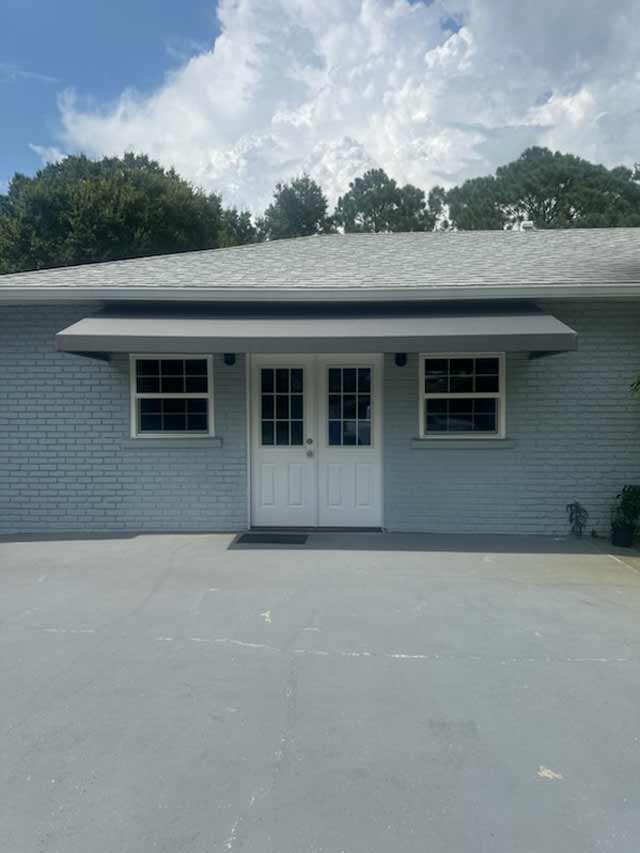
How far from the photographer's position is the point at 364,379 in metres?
8.55

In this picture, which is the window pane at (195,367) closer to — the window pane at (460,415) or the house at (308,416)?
the house at (308,416)

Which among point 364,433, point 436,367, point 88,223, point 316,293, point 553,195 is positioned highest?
point 553,195

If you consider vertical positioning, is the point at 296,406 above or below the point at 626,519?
above

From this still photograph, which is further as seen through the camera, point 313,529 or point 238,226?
point 238,226

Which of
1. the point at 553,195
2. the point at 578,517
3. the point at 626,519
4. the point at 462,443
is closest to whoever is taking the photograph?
the point at 626,519

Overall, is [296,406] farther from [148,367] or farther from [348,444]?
[148,367]

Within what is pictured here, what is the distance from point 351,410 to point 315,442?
2.13ft

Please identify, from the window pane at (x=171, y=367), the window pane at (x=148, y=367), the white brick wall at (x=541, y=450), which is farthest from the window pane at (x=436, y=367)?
the window pane at (x=148, y=367)

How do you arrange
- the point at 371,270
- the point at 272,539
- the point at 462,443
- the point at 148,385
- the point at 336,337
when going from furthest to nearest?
1. the point at 371,270
2. the point at 148,385
3. the point at 462,443
4. the point at 272,539
5. the point at 336,337

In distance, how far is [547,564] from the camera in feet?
23.0

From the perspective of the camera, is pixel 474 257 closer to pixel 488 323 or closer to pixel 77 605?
pixel 488 323

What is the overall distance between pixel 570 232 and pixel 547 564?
692 centimetres

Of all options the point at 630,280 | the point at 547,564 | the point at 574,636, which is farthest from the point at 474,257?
the point at 574,636

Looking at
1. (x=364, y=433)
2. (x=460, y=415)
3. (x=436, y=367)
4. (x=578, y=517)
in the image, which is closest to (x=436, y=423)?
(x=460, y=415)
